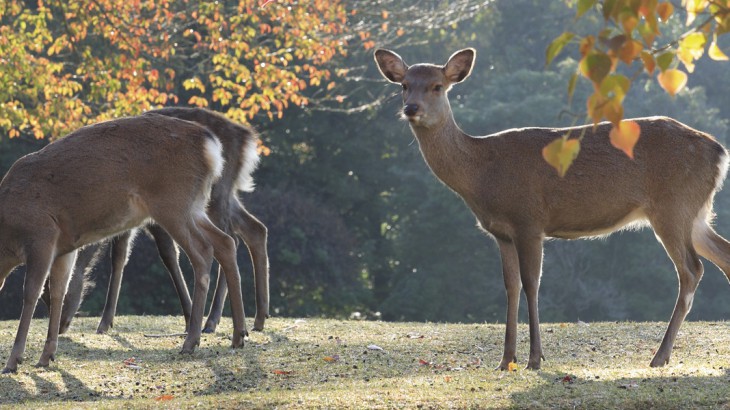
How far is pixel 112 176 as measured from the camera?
336 inches

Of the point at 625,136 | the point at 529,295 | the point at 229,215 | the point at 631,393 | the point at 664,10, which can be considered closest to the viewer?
the point at 625,136

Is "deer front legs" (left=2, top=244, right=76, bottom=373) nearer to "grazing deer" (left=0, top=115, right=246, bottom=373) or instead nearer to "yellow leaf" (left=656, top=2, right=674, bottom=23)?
"grazing deer" (left=0, top=115, right=246, bottom=373)

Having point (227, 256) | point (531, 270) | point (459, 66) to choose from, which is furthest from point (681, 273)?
point (227, 256)

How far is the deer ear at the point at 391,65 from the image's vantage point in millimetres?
8742

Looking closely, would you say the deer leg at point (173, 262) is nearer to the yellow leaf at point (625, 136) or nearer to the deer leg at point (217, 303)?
the deer leg at point (217, 303)

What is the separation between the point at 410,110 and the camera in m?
8.13

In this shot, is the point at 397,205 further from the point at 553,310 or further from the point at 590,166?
the point at 590,166

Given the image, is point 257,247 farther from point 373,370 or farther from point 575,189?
point 575,189

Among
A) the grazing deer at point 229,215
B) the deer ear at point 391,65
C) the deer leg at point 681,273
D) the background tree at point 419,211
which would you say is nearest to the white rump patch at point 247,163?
the grazing deer at point 229,215

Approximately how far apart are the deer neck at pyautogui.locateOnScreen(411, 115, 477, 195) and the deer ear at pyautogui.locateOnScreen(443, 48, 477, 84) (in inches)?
12.1

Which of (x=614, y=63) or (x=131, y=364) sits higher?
(x=614, y=63)

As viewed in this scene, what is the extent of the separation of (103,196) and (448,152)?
101 inches

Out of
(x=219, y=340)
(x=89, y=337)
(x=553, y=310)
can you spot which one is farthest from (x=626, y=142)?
(x=553, y=310)

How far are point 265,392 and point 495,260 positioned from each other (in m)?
27.1
